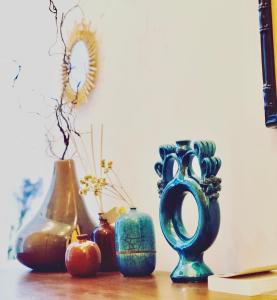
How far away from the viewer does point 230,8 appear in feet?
4.37

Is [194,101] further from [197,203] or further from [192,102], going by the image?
[197,203]

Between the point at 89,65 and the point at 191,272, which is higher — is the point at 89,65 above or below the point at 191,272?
above

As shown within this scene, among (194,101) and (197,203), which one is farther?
(194,101)

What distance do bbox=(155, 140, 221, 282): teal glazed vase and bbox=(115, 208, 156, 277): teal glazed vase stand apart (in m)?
0.11

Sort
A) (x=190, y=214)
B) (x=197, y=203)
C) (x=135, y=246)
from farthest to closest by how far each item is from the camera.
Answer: (x=190, y=214) → (x=135, y=246) → (x=197, y=203)

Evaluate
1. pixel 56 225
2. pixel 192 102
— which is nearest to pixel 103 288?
pixel 56 225

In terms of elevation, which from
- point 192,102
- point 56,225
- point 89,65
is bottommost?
point 56,225

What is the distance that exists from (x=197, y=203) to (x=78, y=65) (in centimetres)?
100

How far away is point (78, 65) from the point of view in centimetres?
197

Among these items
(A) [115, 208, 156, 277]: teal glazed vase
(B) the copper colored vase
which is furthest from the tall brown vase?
(A) [115, 208, 156, 277]: teal glazed vase

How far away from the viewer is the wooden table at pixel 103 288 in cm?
Answer: 100

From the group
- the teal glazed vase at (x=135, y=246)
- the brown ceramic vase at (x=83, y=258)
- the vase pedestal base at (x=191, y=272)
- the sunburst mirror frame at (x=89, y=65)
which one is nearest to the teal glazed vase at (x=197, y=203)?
the vase pedestal base at (x=191, y=272)

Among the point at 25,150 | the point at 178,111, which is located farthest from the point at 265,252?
the point at 25,150

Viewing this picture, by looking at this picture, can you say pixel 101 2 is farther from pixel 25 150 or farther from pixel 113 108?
pixel 25 150
